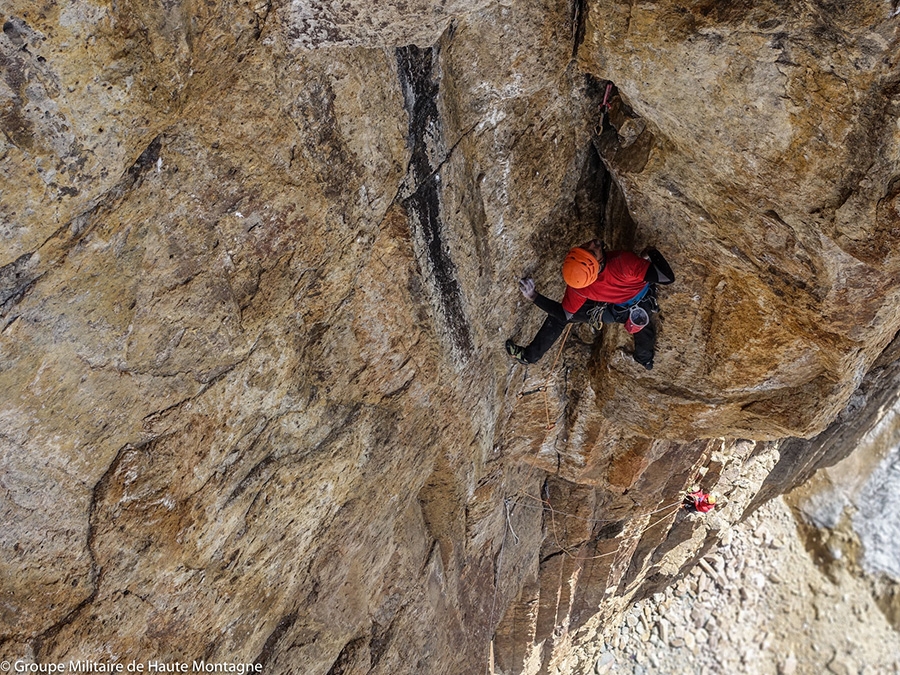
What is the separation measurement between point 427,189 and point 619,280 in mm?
1436

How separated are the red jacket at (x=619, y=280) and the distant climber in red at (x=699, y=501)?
17.9 ft

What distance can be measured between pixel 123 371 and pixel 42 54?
1.22 m

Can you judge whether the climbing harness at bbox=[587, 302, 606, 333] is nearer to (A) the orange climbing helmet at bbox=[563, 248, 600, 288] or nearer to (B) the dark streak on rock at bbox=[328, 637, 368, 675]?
(A) the orange climbing helmet at bbox=[563, 248, 600, 288]

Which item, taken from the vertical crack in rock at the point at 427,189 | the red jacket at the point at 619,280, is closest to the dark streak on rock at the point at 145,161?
the vertical crack in rock at the point at 427,189

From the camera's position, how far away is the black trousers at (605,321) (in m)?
4.42

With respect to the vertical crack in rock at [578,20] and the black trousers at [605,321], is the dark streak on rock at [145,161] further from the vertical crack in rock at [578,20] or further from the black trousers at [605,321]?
the black trousers at [605,321]

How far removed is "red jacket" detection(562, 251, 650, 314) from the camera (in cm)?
404

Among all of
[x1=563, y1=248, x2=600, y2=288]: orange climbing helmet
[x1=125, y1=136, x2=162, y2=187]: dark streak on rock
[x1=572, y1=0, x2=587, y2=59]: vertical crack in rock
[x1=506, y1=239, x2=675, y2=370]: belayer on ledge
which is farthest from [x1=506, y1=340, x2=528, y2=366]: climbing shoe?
[x1=125, y1=136, x2=162, y2=187]: dark streak on rock

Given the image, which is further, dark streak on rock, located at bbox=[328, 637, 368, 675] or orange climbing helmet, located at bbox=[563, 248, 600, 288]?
dark streak on rock, located at bbox=[328, 637, 368, 675]

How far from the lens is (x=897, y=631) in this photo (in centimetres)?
1181

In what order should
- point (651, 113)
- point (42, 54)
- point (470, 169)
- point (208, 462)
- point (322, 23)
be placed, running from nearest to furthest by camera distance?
point (42, 54), point (322, 23), point (208, 462), point (651, 113), point (470, 169)

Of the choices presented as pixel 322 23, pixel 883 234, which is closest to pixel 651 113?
pixel 883 234

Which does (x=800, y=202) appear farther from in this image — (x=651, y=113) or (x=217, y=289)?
(x=217, y=289)

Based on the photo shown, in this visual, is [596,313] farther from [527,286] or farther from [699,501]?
[699,501]
